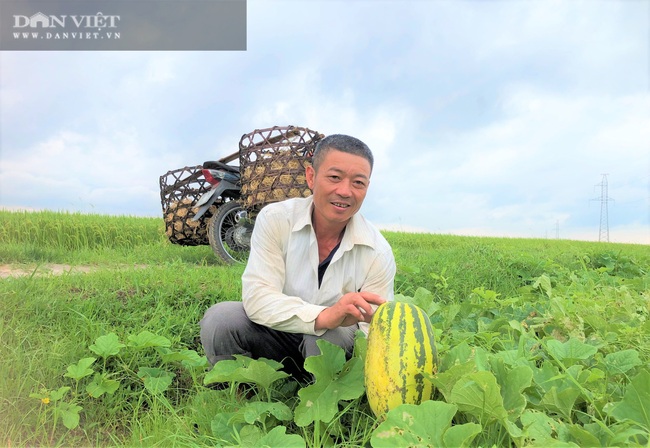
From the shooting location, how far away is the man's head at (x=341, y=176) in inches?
97.1

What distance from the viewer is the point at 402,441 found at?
1.71 m

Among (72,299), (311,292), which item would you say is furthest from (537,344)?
(72,299)

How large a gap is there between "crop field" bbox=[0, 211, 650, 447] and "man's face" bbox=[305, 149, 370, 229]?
66 centimetres

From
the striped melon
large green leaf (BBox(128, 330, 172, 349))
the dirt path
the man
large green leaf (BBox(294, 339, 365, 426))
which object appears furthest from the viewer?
the dirt path

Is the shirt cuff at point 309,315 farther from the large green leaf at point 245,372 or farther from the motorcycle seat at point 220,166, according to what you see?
the motorcycle seat at point 220,166

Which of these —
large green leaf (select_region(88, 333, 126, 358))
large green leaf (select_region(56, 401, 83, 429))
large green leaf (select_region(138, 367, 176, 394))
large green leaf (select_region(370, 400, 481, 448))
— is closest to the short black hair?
large green leaf (select_region(370, 400, 481, 448))

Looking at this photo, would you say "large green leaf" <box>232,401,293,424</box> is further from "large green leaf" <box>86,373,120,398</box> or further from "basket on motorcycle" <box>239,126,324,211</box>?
"basket on motorcycle" <box>239,126,324,211</box>

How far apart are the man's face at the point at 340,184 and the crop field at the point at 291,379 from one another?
0.66 m

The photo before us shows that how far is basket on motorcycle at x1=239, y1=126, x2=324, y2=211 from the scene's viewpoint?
6145mm

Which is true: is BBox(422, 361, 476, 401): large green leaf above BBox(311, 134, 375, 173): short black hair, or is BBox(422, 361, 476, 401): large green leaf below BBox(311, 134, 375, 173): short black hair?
below

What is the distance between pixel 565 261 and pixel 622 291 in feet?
11.8

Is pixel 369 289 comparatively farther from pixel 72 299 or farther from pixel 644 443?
pixel 72 299

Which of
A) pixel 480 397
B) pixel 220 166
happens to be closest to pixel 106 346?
pixel 480 397

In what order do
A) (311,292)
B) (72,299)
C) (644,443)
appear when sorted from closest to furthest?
(644,443) → (311,292) → (72,299)
